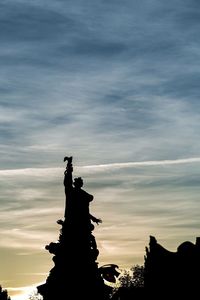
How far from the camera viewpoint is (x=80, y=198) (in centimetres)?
3438

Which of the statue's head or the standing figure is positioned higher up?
the statue's head

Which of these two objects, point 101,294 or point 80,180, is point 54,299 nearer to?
point 101,294

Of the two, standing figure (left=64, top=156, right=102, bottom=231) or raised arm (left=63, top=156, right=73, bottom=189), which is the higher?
raised arm (left=63, top=156, right=73, bottom=189)

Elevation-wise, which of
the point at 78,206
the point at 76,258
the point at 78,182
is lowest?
the point at 76,258

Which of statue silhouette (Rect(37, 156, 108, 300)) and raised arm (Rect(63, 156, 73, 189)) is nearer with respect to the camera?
statue silhouette (Rect(37, 156, 108, 300))

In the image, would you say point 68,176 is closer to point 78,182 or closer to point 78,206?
point 78,182

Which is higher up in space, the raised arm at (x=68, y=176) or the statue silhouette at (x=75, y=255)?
the raised arm at (x=68, y=176)

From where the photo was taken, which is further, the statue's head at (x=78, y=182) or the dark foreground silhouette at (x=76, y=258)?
the statue's head at (x=78, y=182)

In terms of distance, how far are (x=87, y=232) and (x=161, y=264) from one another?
446 cm

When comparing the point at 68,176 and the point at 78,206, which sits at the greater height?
the point at 68,176

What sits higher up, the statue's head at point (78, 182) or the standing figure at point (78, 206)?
the statue's head at point (78, 182)

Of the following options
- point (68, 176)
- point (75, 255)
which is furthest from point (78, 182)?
point (75, 255)

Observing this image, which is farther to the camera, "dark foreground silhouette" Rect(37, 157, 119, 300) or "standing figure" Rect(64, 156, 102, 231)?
"standing figure" Rect(64, 156, 102, 231)

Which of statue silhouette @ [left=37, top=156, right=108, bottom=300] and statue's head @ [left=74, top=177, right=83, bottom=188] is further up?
statue's head @ [left=74, top=177, right=83, bottom=188]
